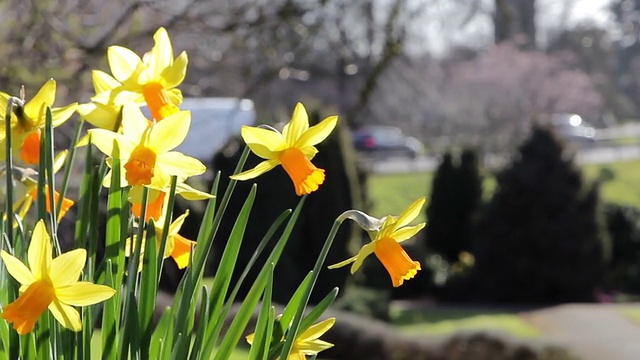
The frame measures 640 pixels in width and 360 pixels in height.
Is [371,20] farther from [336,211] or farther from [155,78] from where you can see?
[155,78]

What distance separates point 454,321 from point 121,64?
8.09 meters

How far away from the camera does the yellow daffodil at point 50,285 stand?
91cm

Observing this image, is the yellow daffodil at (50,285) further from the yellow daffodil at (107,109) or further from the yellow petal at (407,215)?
the yellow petal at (407,215)

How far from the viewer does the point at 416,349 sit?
5.91 meters

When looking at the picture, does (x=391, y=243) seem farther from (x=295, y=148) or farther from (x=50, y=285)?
(x=50, y=285)

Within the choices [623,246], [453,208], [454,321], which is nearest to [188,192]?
[454,321]

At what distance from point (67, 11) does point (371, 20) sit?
696 centimetres

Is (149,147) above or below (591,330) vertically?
above

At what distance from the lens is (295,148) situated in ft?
3.73

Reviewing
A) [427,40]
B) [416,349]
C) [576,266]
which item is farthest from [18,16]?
[427,40]

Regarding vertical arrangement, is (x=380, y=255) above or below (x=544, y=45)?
above

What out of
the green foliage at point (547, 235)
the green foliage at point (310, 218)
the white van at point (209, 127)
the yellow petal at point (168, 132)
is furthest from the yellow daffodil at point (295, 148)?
the white van at point (209, 127)

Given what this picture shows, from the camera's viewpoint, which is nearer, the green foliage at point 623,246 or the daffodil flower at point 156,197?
Result: the daffodil flower at point 156,197

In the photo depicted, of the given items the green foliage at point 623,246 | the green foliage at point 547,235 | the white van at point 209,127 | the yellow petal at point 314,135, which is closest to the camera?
the yellow petal at point 314,135
